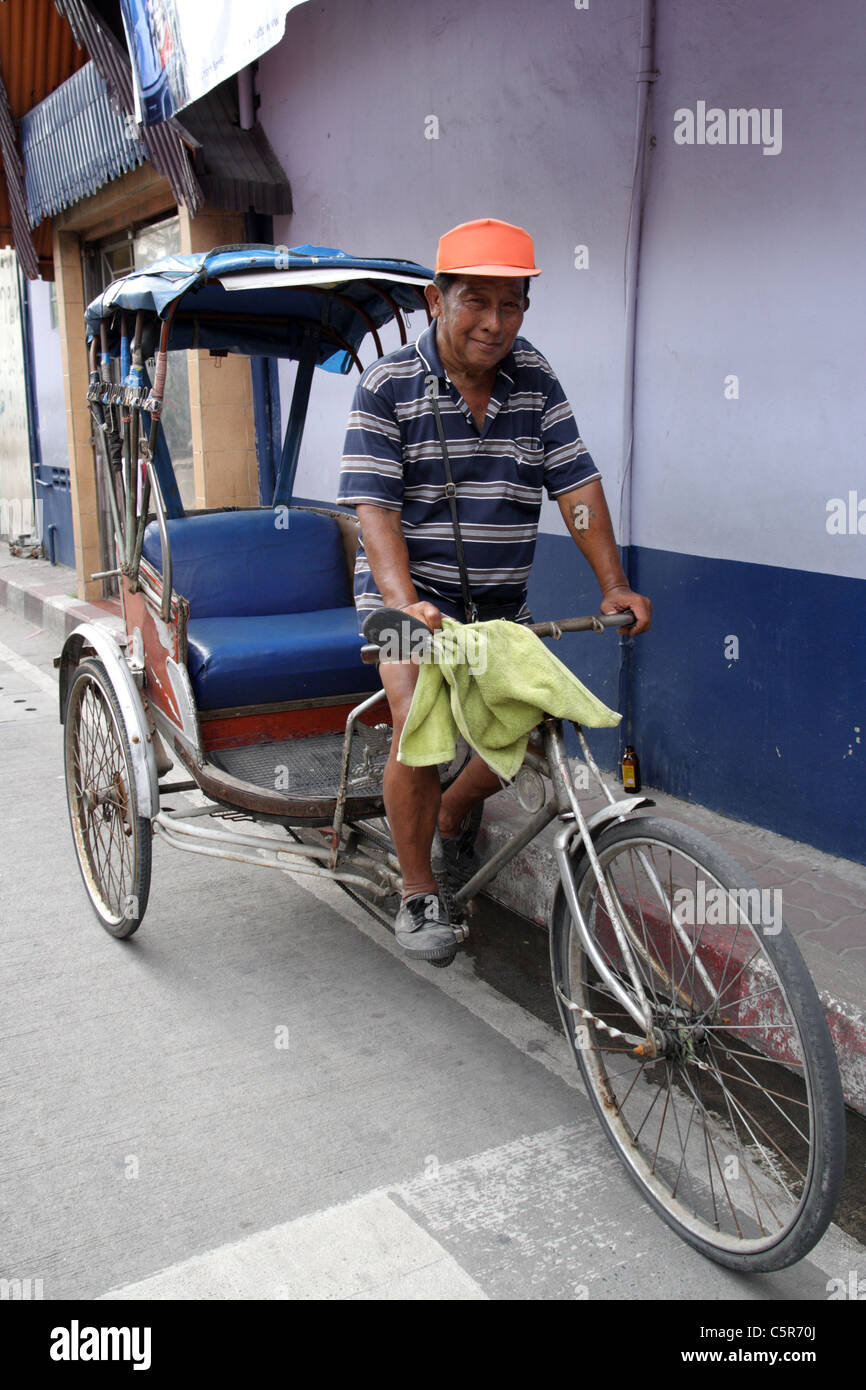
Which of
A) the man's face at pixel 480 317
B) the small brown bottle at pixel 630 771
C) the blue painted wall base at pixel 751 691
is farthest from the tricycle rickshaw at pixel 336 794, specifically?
the small brown bottle at pixel 630 771

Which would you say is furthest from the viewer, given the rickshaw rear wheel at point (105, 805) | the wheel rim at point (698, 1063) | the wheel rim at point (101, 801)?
the wheel rim at point (101, 801)

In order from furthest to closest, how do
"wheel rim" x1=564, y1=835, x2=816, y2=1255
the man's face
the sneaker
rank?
the sneaker → the man's face → "wheel rim" x1=564, y1=835, x2=816, y2=1255

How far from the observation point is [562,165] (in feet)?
15.9

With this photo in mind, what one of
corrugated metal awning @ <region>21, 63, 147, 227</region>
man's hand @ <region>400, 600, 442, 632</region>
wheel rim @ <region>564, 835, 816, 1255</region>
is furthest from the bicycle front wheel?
corrugated metal awning @ <region>21, 63, 147, 227</region>

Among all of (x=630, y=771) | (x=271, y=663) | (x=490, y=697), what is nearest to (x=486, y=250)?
(x=490, y=697)

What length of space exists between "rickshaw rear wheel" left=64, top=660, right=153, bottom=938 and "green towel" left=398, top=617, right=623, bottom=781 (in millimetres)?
1369

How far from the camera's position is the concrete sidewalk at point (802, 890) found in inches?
119

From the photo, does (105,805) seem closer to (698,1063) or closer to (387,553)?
(387,553)

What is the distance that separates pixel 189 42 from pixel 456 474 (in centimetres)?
363

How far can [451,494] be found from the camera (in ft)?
9.91

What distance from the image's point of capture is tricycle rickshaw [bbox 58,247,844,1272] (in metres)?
2.42

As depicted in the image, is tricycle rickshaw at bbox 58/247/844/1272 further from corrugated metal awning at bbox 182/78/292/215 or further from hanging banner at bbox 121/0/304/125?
corrugated metal awning at bbox 182/78/292/215

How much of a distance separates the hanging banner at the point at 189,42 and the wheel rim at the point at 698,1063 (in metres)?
3.66

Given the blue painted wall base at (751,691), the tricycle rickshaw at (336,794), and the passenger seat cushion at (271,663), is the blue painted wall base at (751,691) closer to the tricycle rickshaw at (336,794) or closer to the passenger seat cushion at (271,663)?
the tricycle rickshaw at (336,794)
